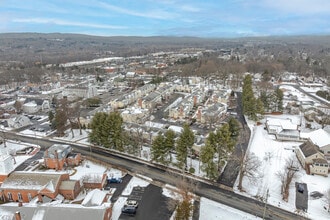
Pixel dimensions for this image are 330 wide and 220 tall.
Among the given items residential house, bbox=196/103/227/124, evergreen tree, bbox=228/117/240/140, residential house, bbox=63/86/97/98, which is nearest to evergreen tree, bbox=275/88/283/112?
residential house, bbox=196/103/227/124

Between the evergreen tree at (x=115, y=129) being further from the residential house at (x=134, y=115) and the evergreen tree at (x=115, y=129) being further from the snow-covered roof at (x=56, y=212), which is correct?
the snow-covered roof at (x=56, y=212)

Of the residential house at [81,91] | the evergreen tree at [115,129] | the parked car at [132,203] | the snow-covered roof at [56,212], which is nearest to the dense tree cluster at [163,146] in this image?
the evergreen tree at [115,129]

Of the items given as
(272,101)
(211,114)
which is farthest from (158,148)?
(272,101)

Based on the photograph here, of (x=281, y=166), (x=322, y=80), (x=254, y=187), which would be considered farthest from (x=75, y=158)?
(x=322, y=80)

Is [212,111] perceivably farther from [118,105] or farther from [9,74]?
[9,74]

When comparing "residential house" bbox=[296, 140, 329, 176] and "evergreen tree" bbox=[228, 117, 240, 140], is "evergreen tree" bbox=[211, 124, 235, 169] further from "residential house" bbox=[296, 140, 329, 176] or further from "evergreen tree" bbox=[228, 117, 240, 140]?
"residential house" bbox=[296, 140, 329, 176]

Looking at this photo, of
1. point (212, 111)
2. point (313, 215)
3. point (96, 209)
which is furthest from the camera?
point (212, 111)

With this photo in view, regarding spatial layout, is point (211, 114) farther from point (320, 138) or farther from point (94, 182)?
point (94, 182)
